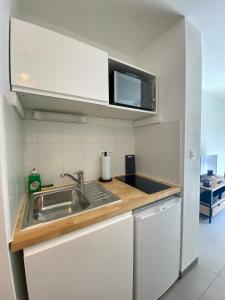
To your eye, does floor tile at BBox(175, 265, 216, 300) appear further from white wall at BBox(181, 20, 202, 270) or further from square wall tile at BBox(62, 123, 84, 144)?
square wall tile at BBox(62, 123, 84, 144)

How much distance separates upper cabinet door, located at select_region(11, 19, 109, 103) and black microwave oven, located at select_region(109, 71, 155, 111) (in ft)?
0.42

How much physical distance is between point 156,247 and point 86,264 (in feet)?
1.84

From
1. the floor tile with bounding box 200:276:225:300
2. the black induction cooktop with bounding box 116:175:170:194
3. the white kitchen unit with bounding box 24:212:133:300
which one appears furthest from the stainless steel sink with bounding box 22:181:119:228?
the floor tile with bounding box 200:276:225:300

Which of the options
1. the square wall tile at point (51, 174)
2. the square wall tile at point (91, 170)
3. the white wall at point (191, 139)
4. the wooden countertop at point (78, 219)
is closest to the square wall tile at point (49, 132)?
the square wall tile at point (51, 174)

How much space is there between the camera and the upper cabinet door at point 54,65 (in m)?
0.74

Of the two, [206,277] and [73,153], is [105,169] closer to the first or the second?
[73,153]

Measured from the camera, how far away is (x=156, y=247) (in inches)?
40.1

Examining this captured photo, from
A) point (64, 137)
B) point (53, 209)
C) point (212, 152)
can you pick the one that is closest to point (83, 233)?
point (53, 209)

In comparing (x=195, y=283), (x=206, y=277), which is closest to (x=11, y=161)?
(x=195, y=283)

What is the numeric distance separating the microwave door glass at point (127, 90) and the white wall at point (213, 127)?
7.56 feet

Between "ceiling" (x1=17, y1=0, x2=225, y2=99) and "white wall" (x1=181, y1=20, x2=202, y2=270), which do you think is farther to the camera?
"white wall" (x1=181, y1=20, x2=202, y2=270)

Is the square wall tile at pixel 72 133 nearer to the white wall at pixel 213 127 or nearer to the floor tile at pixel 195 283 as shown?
the floor tile at pixel 195 283

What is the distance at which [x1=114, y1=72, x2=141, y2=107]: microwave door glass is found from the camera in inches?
44.6

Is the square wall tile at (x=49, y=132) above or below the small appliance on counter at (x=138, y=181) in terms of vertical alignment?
above
